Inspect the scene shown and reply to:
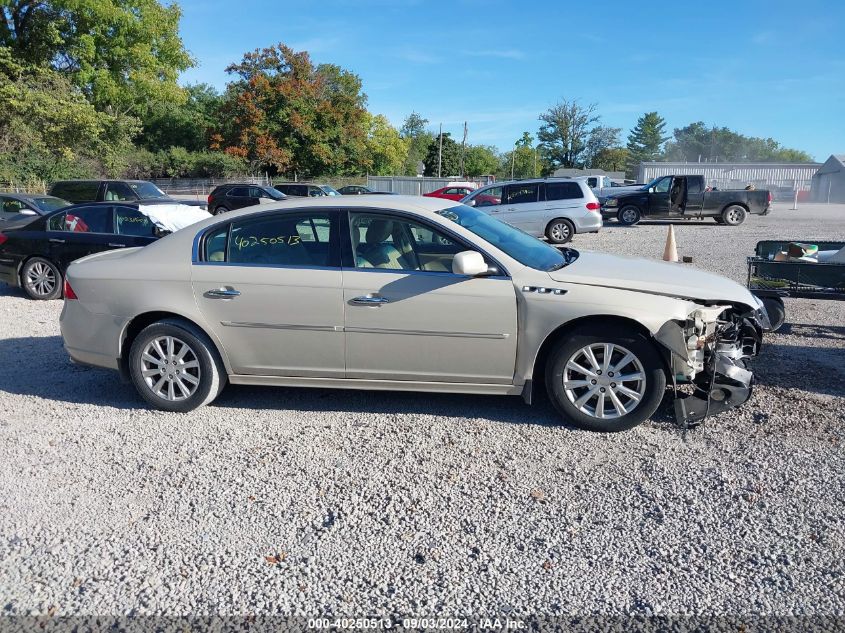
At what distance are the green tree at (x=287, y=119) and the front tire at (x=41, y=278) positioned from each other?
45.2 metres

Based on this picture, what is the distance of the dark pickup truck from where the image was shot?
23.3 meters

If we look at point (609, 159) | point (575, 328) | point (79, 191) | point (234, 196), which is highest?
point (609, 159)

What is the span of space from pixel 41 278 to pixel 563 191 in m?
12.7

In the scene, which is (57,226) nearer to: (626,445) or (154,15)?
(626,445)

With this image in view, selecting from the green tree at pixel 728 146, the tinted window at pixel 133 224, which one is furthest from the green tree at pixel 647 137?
the tinted window at pixel 133 224

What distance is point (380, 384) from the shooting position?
4.94m

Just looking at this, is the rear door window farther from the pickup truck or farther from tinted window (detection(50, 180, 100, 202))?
the pickup truck

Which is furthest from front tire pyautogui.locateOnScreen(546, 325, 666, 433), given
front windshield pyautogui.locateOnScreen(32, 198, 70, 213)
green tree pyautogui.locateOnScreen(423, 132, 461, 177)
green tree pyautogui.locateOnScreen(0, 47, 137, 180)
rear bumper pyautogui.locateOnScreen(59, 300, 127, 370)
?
green tree pyautogui.locateOnScreen(423, 132, 461, 177)

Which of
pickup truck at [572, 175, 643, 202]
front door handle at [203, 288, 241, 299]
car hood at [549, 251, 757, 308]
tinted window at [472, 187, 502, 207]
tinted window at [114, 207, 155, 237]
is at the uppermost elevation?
pickup truck at [572, 175, 643, 202]

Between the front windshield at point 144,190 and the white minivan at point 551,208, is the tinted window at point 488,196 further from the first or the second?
the front windshield at point 144,190

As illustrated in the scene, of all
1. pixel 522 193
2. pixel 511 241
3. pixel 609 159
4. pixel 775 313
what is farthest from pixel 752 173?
pixel 511 241

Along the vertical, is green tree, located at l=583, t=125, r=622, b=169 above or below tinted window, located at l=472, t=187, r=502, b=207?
above

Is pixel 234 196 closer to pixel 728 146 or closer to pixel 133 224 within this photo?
pixel 133 224

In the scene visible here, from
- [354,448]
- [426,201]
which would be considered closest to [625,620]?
[354,448]
